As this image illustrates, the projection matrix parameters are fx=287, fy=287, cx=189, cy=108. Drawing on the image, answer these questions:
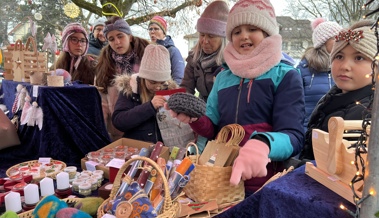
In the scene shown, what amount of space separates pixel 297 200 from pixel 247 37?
0.73 meters

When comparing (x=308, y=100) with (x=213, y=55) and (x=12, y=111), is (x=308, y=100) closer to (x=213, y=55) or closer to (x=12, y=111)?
(x=213, y=55)

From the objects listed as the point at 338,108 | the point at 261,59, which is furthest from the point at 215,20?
the point at 338,108

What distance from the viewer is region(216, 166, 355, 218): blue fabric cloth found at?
660mm

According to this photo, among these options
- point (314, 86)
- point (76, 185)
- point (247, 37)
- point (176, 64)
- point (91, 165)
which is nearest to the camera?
point (247, 37)

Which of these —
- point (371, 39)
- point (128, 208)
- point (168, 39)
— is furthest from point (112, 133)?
point (371, 39)

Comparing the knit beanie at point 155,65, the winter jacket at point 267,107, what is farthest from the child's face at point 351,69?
the knit beanie at point 155,65

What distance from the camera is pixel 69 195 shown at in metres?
1.40

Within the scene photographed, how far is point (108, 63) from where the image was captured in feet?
7.71

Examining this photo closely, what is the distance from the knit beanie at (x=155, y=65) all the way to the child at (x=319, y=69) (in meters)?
1.15

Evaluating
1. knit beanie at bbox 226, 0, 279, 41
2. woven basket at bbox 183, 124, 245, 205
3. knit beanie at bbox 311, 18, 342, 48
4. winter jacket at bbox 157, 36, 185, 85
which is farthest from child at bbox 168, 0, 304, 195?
winter jacket at bbox 157, 36, 185, 85

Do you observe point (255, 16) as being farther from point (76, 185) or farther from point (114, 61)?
point (114, 61)

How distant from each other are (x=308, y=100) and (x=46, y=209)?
76.5 inches

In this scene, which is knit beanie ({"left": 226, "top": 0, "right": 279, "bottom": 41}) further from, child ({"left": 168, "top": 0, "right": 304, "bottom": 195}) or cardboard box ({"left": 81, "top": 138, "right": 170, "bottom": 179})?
cardboard box ({"left": 81, "top": 138, "right": 170, "bottom": 179})

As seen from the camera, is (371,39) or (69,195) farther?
(69,195)
